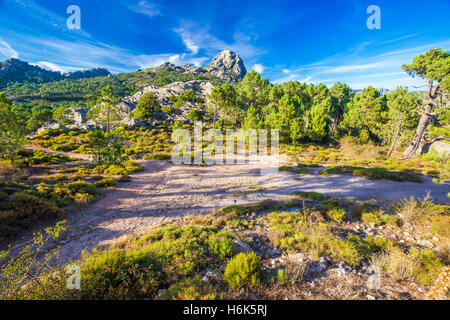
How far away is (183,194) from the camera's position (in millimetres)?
10625

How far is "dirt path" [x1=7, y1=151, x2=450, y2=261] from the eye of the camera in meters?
6.56

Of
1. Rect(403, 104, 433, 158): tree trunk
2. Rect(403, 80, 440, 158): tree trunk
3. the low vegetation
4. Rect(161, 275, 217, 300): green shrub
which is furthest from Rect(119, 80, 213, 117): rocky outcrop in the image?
Rect(161, 275, 217, 300): green shrub

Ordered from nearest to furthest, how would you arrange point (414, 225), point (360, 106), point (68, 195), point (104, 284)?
1. point (104, 284)
2. point (414, 225)
3. point (68, 195)
4. point (360, 106)

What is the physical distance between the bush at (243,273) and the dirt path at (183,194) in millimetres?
4813

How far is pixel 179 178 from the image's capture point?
46.1 ft

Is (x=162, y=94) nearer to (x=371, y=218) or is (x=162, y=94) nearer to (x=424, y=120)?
(x=424, y=120)

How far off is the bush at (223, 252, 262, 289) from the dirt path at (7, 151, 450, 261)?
481 centimetres

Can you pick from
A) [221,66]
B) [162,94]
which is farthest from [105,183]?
[221,66]

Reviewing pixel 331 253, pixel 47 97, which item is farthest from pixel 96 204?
pixel 47 97

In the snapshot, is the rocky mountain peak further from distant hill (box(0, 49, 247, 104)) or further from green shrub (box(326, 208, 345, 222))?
green shrub (box(326, 208, 345, 222))

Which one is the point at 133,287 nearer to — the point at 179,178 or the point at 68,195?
the point at 68,195

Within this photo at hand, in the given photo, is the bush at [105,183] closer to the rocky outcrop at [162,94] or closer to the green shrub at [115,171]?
the green shrub at [115,171]

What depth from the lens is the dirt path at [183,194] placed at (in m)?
6.56

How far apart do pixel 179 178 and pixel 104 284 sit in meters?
11.0
